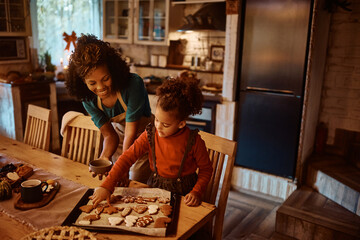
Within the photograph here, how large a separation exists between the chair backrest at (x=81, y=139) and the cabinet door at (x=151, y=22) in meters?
2.19

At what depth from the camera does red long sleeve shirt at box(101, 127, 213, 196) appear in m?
1.38

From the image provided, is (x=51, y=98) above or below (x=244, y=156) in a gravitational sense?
above

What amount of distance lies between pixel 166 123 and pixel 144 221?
1.36 ft

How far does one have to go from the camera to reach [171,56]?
418cm

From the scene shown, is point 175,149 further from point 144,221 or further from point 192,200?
point 144,221

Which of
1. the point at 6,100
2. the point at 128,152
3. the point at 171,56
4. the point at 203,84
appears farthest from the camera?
the point at 171,56

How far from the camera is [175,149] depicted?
4.65 ft

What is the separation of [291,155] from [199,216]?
200 cm

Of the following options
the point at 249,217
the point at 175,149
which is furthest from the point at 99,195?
the point at 249,217

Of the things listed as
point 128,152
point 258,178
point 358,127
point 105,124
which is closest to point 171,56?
A: point 258,178

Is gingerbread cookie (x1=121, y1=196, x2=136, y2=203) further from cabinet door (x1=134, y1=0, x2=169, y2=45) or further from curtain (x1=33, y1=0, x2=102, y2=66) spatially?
curtain (x1=33, y1=0, x2=102, y2=66)

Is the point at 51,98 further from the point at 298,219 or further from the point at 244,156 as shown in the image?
the point at 298,219

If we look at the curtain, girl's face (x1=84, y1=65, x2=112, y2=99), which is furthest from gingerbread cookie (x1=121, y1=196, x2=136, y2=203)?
the curtain

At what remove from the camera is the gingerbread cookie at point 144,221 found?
3.55 feet
